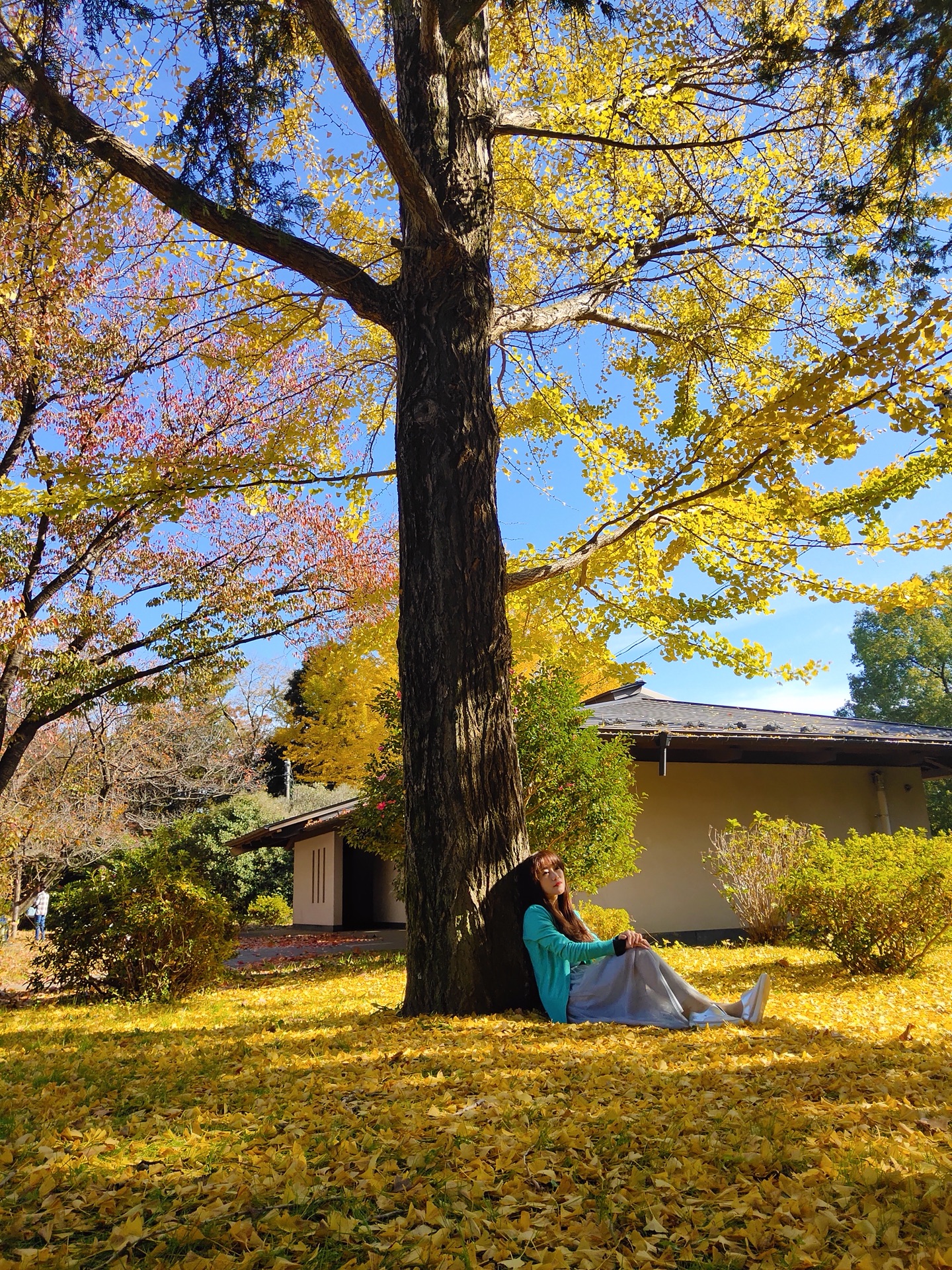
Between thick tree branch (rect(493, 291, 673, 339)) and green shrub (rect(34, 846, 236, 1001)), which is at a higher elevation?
thick tree branch (rect(493, 291, 673, 339))

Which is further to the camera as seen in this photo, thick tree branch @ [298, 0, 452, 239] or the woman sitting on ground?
the woman sitting on ground

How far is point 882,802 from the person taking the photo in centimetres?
1338

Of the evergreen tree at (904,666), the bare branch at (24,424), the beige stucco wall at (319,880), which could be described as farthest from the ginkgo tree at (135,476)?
the evergreen tree at (904,666)

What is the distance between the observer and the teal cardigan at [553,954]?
14.6ft

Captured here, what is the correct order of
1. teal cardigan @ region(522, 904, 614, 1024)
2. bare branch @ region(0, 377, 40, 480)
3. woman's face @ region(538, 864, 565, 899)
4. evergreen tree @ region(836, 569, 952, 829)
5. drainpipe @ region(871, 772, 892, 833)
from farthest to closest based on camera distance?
1. evergreen tree @ region(836, 569, 952, 829)
2. drainpipe @ region(871, 772, 892, 833)
3. bare branch @ region(0, 377, 40, 480)
4. woman's face @ region(538, 864, 565, 899)
5. teal cardigan @ region(522, 904, 614, 1024)

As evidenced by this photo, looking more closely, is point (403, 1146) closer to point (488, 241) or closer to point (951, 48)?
point (951, 48)

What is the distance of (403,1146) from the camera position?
8.00ft

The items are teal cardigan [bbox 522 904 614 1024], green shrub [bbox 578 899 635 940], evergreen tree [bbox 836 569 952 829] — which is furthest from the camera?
evergreen tree [bbox 836 569 952 829]

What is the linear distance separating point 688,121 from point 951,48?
553 cm

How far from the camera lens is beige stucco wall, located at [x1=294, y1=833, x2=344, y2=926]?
1847 centimetres

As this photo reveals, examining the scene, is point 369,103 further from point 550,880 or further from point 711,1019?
point 711,1019

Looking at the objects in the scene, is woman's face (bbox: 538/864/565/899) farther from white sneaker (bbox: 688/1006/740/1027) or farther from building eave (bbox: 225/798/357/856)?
building eave (bbox: 225/798/357/856)

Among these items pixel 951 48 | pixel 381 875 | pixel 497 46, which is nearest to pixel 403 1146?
pixel 951 48

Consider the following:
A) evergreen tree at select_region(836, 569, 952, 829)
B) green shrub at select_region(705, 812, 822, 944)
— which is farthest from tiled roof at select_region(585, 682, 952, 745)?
→ evergreen tree at select_region(836, 569, 952, 829)
